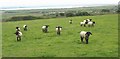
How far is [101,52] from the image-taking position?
20.6 metres

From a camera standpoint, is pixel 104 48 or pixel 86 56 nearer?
pixel 86 56

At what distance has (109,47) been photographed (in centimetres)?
2272

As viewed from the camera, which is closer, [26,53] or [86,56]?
[86,56]

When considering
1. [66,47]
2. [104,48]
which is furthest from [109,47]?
[66,47]

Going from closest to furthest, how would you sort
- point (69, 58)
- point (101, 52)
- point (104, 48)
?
point (69, 58) < point (101, 52) < point (104, 48)

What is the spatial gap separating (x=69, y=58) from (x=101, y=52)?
3.15 metres

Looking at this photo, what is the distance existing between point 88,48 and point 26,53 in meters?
5.54

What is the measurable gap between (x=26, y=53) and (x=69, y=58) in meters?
4.18

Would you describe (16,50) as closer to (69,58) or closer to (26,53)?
(26,53)

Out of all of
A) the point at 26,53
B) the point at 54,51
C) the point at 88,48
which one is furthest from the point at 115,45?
the point at 26,53

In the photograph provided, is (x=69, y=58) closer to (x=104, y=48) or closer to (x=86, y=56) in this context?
(x=86, y=56)

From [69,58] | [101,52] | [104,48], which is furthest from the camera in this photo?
[104,48]

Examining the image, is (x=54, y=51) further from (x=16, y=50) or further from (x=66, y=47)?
(x=16, y=50)

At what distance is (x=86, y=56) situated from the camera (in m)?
19.3
